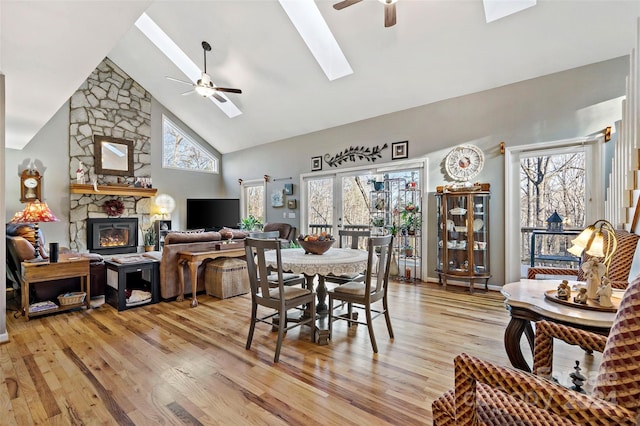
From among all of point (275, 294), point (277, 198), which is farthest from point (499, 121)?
point (277, 198)

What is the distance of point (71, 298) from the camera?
3.61m

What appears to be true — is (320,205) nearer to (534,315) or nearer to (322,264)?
(322,264)

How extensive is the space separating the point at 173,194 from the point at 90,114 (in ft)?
7.96

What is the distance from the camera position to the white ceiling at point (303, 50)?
265 cm

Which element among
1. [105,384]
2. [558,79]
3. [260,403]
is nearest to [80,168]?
[105,384]

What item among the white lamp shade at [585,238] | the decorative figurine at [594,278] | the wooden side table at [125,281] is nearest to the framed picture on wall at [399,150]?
the white lamp shade at [585,238]

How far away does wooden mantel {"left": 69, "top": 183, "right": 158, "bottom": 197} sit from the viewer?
6.39 meters

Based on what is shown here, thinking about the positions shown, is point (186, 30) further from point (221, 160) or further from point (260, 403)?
point (260, 403)

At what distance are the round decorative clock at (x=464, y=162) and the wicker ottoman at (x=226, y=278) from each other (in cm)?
353

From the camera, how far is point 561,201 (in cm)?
424

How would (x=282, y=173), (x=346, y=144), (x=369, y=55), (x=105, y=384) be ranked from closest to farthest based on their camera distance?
(x=105, y=384), (x=369, y=55), (x=346, y=144), (x=282, y=173)

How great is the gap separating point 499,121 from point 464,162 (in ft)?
2.39

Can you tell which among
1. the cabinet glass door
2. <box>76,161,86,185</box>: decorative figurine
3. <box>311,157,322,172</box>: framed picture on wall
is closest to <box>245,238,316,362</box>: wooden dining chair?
the cabinet glass door

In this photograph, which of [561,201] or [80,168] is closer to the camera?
[561,201]
